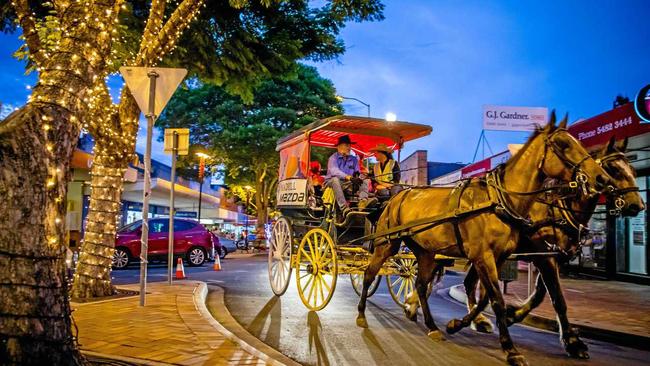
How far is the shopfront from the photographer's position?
38.5ft

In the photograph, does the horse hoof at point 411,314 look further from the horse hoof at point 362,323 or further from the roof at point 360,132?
the roof at point 360,132

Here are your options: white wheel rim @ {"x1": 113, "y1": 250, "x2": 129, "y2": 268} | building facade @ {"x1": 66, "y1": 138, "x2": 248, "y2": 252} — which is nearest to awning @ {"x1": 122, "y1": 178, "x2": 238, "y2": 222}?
building facade @ {"x1": 66, "y1": 138, "x2": 248, "y2": 252}

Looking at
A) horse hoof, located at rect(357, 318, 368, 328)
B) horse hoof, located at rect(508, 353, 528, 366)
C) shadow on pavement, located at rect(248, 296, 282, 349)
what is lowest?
shadow on pavement, located at rect(248, 296, 282, 349)

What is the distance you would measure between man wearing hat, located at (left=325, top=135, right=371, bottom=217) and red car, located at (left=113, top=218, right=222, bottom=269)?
Answer: 9.97 meters

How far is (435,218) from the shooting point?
239 inches

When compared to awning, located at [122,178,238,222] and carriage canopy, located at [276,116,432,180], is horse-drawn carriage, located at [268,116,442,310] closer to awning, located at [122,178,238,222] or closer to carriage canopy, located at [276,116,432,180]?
carriage canopy, located at [276,116,432,180]

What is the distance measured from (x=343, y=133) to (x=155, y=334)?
17.4ft

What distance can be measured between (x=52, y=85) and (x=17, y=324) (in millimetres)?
1720

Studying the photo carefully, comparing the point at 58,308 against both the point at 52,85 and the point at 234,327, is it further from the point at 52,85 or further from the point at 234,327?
the point at 234,327

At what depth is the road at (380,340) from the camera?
17.1 feet

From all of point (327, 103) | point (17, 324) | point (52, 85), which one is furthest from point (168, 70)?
point (327, 103)

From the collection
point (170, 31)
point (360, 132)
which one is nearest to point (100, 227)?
point (170, 31)

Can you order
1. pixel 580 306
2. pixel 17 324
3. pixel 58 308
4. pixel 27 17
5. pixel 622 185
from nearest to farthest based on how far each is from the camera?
pixel 17 324, pixel 58 308, pixel 622 185, pixel 27 17, pixel 580 306

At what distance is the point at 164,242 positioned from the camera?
1698 centimetres
